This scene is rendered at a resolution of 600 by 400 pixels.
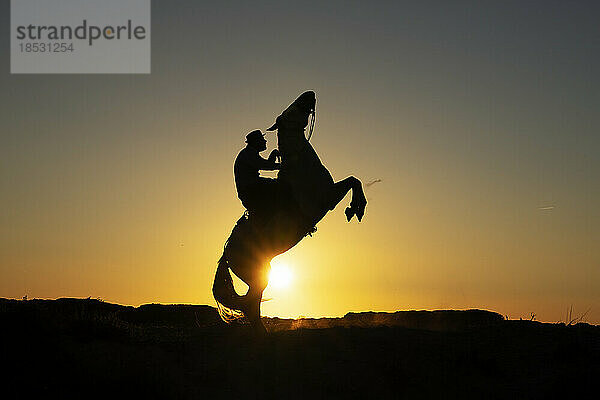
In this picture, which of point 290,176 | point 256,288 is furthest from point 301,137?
point 256,288

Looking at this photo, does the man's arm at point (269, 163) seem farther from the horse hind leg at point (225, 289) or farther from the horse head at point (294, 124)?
the horse hind leg at point (225, 289)

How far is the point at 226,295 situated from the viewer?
12273mm

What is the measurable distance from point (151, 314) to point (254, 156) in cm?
966

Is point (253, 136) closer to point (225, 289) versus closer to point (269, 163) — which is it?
point (269, 163)

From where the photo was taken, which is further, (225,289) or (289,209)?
(225,289)

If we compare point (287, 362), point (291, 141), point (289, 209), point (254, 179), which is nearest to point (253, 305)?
point (289, 209)

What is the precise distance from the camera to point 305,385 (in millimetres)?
9422

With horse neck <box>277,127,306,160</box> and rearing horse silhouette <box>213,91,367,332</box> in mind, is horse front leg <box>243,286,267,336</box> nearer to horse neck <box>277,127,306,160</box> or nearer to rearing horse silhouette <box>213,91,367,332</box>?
rearing horse silhouette <box>213,91,367,332</box>

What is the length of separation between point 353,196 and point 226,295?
8.29 ft

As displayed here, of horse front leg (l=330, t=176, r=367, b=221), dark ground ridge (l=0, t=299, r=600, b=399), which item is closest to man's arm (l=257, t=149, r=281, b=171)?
horse front leg (l=330, t=176, r=367, b=221)

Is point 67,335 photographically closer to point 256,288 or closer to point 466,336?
point 256,288

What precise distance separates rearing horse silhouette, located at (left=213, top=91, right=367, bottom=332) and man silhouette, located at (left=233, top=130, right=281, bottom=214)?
0.15 meters

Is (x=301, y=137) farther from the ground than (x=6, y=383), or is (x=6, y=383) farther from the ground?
(x=301, y=137)

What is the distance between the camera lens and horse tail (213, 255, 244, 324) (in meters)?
12.2
